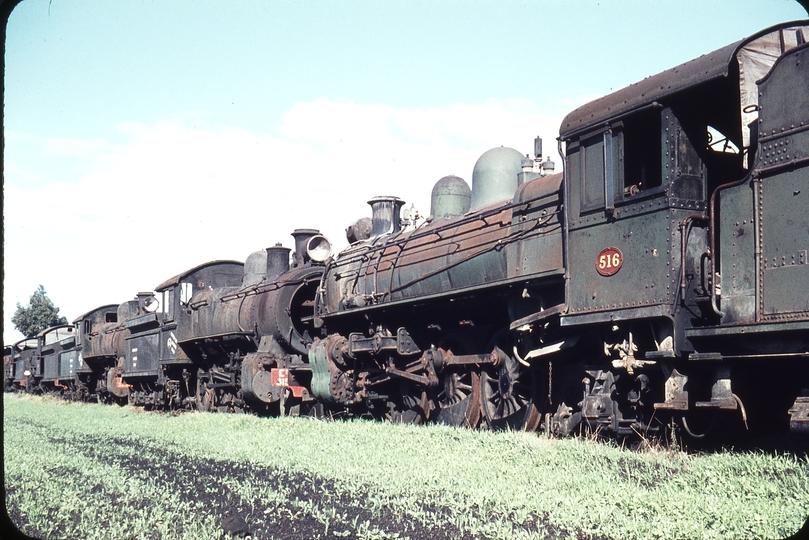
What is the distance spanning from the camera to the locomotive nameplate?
7941 millimetres

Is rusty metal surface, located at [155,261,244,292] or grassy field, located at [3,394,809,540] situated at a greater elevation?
rusty metal surface, located at [155,261,244,292]

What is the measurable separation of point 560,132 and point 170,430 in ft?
27.4


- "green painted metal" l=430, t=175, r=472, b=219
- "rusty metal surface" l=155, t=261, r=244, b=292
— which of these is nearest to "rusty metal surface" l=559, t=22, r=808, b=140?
"green painted metal" l=430, t=175, r=472, b=219

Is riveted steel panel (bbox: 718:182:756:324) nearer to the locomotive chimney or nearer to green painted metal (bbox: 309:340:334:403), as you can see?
green painted metal (bbox: 309:340:334:403)

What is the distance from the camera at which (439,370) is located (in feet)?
39.9

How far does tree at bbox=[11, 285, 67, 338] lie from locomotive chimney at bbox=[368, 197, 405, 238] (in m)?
64.5

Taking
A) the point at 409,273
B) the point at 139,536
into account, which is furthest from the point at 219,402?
the point at 139,536

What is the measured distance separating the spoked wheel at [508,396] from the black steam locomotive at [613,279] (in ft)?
0.09

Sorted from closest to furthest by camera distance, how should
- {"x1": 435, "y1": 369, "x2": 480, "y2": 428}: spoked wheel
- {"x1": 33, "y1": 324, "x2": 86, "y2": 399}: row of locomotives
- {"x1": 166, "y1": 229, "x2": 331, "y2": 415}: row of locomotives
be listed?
{"x1": 435, "y1": 369, "x2": 480, "y2": 428}: spoked wheel
{"x1": 166, "y1": 229, "x2": 331, "y2": 415}: row of locomotives
{"x1": 33, "y1": 324, "x2": 86, "y2": 399}: row of locomotives

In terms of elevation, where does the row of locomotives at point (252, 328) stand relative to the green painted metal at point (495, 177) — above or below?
below

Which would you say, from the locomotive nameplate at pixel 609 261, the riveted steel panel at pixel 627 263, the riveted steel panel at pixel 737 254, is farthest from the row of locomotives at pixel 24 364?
the riveted steel panel at pixel 737 254

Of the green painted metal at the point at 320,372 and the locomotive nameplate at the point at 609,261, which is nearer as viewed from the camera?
the locomotive nameplate at the point at 609,261

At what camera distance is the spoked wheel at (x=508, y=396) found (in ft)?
33.0

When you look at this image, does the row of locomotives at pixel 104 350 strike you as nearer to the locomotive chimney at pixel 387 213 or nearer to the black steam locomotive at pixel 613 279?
the black steam locomotive at pixel 613 279
